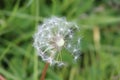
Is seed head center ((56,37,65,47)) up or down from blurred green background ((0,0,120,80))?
down

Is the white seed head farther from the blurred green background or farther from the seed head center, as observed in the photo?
the blurred green background

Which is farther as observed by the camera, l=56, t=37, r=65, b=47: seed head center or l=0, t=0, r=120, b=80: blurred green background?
l=0, t=0, r=120, b=80: blurred green background

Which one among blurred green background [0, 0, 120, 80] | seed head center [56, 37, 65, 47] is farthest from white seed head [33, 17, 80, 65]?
blurred green background [0, 0, 120, 80]

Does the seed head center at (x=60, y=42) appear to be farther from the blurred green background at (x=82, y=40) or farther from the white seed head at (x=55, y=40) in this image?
the blurred green background at (x=82, y=40)

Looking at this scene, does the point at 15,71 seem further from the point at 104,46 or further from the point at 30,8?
the point at 104,46

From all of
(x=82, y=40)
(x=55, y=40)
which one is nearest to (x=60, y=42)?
(x=55, y=40)

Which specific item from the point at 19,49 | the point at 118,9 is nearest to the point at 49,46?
the point at 19,49

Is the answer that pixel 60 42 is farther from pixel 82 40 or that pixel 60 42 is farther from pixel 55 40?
pixel 82 40
